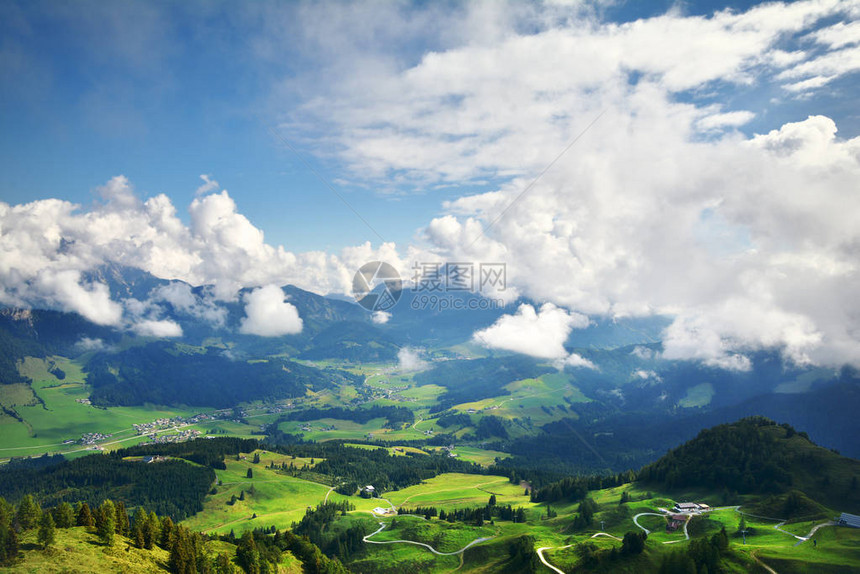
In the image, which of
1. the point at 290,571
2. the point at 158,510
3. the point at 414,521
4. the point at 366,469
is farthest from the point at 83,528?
the point at 366,469

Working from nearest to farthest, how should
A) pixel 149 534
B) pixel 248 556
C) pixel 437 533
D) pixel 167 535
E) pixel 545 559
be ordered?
pixel 149 534 < pixel 167 535 < pixel 248 556 < pixel 545 559 < pixel 437 533

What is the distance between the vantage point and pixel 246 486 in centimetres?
15712

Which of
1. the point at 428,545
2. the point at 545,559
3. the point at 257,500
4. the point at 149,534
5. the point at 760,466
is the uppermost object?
the point at 149,534

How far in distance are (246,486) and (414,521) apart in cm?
7496

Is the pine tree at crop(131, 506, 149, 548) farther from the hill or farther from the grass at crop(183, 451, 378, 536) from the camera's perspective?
the hill

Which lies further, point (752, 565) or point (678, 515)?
point (678, 515)

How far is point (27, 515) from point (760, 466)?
519 ft

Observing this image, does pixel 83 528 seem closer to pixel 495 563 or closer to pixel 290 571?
pixel 290 571

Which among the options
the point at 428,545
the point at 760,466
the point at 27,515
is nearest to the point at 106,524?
the point at 27,515

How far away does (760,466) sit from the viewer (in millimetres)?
120000

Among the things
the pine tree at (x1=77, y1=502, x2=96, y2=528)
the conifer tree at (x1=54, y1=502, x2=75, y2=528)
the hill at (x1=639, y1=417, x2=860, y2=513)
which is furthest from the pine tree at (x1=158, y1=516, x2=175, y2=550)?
the hill at (x1=639, y1=417, x2=860, y2=513)

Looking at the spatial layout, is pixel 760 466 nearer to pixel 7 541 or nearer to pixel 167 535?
pixel 167 535

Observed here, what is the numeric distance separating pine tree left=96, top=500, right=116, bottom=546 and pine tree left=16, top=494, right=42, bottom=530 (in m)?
6.90

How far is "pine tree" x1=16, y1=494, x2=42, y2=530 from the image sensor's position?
49594 mm
